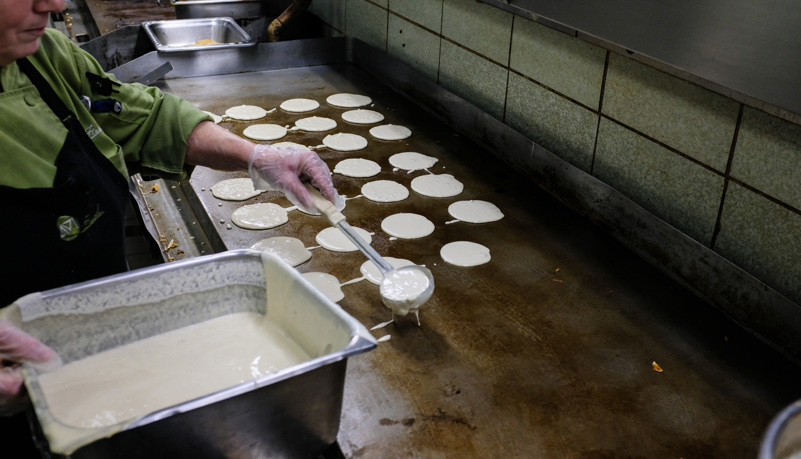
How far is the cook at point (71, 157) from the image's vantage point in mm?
1445

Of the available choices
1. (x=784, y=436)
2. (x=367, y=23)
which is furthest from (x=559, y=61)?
(x=784, y=436)

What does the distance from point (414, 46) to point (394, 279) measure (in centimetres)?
191

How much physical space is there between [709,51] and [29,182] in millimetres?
1714

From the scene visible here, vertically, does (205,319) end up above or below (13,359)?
below

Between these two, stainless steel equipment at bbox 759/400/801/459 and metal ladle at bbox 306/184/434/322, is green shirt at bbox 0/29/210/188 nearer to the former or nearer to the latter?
metal ladle at bbox 306/184/434/322

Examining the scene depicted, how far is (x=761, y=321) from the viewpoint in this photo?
173cm

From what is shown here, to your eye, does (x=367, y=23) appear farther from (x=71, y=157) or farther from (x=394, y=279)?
(x=71, y=157)

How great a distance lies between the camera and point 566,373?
1.62m

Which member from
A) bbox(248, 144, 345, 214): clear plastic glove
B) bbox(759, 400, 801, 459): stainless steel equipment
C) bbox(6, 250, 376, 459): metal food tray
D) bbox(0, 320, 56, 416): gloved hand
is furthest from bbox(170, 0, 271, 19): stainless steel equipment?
bbox(759, 400, 801, 459): stainless steel equipment

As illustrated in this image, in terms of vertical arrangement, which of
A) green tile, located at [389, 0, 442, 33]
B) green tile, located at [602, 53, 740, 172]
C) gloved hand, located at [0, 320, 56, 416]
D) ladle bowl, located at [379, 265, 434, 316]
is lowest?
ladle bowl, located at [379, 265, 434, 316]

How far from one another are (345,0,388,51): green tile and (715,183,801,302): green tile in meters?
2.31

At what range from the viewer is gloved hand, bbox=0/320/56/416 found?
1.13 m

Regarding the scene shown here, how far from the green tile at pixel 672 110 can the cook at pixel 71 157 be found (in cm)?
101

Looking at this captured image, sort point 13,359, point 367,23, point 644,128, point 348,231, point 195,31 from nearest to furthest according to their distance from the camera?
point 13,359, point 348,231, point 644,128, point 367,23, point 195,31
